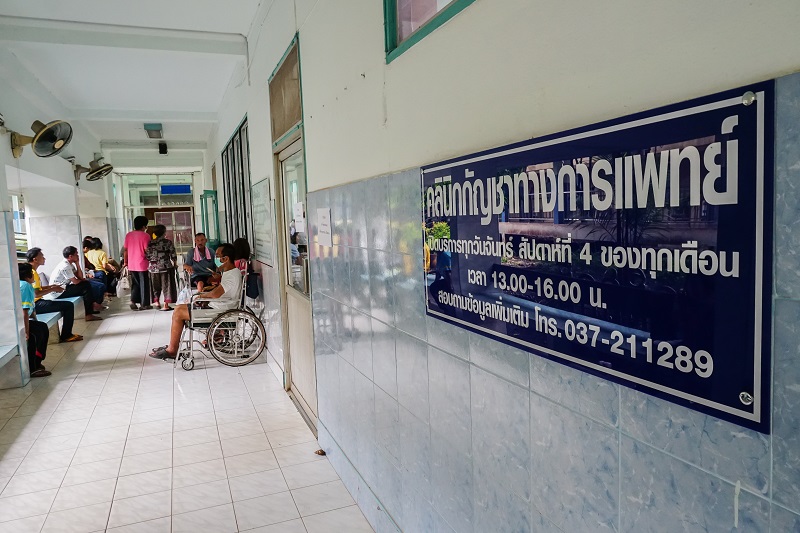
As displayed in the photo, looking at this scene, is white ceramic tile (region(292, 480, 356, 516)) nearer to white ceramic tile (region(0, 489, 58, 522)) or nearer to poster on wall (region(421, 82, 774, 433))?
white ceramic tile (region(0, 489, 58, 522))

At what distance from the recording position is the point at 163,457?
332 cm

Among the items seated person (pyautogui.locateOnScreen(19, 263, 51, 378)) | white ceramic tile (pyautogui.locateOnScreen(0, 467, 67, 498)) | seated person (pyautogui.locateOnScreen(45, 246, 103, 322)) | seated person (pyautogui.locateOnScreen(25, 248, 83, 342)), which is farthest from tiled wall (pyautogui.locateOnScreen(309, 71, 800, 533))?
seated person (pyautogui.locateOnScreen(45, 246, 103, 322))

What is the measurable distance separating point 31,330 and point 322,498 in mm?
4171

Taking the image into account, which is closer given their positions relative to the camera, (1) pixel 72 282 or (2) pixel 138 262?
(1) pixel 72 282

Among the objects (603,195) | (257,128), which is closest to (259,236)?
(257,128)

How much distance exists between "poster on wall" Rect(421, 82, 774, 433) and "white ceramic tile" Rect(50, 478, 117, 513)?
2.62m

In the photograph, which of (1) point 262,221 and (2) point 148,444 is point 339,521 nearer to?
(2) point 148,444

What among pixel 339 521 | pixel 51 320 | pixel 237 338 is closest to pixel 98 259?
pixel 51 320

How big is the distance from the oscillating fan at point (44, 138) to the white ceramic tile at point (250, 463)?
→ 161 inches

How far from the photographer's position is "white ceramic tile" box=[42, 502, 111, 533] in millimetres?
2562

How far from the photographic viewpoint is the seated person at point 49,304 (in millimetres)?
6090

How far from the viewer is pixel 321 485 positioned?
2914mm

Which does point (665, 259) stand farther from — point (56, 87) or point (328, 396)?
point (56, 87)

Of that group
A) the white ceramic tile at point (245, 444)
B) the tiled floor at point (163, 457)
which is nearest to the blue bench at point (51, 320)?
the tiled floor at point (163, 457)
